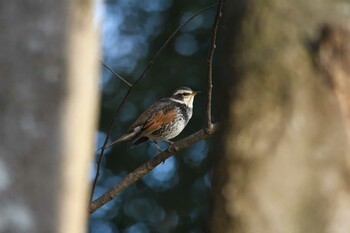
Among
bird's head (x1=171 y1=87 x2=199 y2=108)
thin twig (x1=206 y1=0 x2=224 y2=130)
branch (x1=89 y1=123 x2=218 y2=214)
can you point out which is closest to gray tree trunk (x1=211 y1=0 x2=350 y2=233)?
thin twig (x1=206 y1=0 x2=224 y2=130)

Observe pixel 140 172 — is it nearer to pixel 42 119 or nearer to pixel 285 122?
pixel 285 122

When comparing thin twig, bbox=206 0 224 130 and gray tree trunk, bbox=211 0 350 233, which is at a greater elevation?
thin twig, bbox=206 0 224 130

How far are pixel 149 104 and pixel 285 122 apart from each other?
44.7 feet

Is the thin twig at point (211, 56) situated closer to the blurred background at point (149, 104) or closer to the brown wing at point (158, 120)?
the brown wing at point (158, 120)

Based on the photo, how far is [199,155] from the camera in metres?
17.1

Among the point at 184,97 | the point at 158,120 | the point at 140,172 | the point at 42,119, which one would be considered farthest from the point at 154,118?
the point at 42,119

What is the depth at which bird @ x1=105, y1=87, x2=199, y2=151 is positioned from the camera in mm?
10758

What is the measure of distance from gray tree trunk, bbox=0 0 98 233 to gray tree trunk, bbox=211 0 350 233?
0.50 meters

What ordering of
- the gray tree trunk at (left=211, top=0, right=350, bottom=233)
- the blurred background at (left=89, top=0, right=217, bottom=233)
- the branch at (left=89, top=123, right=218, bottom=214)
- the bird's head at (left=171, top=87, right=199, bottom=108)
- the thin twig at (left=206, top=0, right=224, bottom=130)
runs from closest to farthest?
the gray tree trunk at (left=211, top=0, right=350, bottom=233), the thin twig at (left=206, top=0, right=224, bottom=130), the branch at (left=89, top=123, right=218, bottom=214), the bird's head at (left=171, top=87, right=199, bottom=108), the blurred background at (left=89, top=0, right=217, bottom=233)

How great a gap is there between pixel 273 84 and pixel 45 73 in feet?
2.49

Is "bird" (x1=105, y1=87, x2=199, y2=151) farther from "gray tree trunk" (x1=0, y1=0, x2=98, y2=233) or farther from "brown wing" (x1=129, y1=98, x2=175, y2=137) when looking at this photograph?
"gray tree trunk" (x1=0, y1=0, x2=98, y2=233)

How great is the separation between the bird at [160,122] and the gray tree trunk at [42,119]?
7.71 meters

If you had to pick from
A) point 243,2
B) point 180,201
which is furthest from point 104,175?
point 243,2

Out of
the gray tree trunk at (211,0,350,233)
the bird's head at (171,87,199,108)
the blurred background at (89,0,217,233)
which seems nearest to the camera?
the gray tree trunk at (211,0,350,233)
